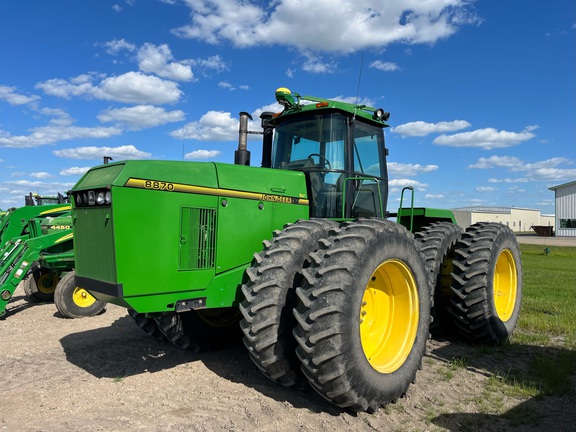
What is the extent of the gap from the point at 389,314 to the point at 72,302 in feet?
18.4

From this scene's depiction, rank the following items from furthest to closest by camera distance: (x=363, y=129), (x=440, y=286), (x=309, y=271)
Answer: (x=440, y=286) → (x=363, y=129) → (x=309, y=271)

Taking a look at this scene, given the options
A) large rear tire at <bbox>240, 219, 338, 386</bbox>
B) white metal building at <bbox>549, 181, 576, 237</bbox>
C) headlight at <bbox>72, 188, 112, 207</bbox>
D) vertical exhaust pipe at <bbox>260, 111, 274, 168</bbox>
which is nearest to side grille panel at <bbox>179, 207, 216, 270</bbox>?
large rear tire at <bbox>240, 219, 338, 386</bbox>

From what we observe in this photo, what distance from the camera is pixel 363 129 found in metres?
5.40

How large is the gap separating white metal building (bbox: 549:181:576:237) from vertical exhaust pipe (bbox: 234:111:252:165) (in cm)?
4985

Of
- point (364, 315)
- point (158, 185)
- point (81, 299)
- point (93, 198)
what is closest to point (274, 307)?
point (364, 315)

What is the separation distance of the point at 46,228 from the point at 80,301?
241 cm

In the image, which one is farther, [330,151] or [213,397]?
[330,151]

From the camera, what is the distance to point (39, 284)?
9172mm

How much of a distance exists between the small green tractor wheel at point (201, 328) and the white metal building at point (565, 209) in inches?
1966

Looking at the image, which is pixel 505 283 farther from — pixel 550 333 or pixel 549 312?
pixel 549 312

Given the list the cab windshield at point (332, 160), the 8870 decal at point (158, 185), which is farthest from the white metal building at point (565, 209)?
the 8870 decal at point (158, 185)

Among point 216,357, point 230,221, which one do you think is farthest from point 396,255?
point 216,357

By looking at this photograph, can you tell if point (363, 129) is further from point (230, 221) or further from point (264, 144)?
point (230, 221)

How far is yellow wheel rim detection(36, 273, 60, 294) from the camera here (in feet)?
30.1
